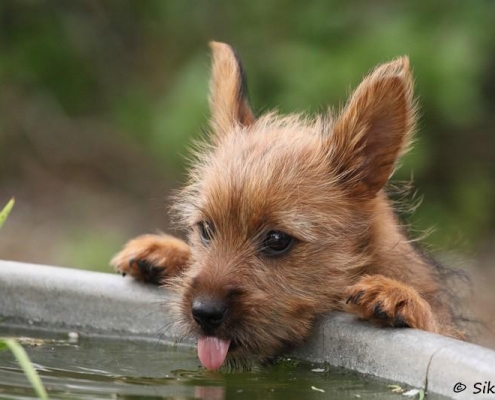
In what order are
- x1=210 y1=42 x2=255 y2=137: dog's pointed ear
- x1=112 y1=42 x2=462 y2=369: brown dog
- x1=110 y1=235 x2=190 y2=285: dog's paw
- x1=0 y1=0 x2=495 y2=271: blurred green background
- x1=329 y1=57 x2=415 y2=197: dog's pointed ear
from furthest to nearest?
1. x1=0 y1=0 x2=495 y2=271: blurred green background
2. x1=210 y1=42 x2=255 y2=137: dog's pointed ear
3. x1=110 y1=235 x2=190 y2=285: dog's paw
4. x1=329 y1=57 x2=415 y2=197: dog's pointed ear
5. x1=112 y1=42 x2=462 y2=369: brown dog

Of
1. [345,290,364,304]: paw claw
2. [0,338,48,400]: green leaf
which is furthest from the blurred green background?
[0,338,48,400]: green leaf

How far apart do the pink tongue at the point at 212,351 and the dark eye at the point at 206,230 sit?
69 cm

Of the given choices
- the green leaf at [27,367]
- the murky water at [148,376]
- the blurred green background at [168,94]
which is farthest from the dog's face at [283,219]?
the blurred green background at [168,94]

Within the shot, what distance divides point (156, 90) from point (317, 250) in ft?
31.8

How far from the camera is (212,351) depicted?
17.3 ft

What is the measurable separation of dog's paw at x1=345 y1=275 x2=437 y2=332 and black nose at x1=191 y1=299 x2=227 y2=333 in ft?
2.00

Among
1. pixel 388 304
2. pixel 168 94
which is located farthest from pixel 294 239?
pixel 168 94

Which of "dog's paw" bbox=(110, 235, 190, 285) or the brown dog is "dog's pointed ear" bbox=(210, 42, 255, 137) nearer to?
the brown dog

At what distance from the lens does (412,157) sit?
12227mm

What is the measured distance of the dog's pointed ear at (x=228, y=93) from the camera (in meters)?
6.62

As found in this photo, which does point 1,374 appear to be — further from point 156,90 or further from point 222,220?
point 156,90

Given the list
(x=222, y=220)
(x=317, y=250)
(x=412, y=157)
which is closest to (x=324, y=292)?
(x=317, y=250)

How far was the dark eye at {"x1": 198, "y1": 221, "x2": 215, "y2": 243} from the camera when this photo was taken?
5.86 metres

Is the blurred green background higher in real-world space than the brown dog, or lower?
higher
